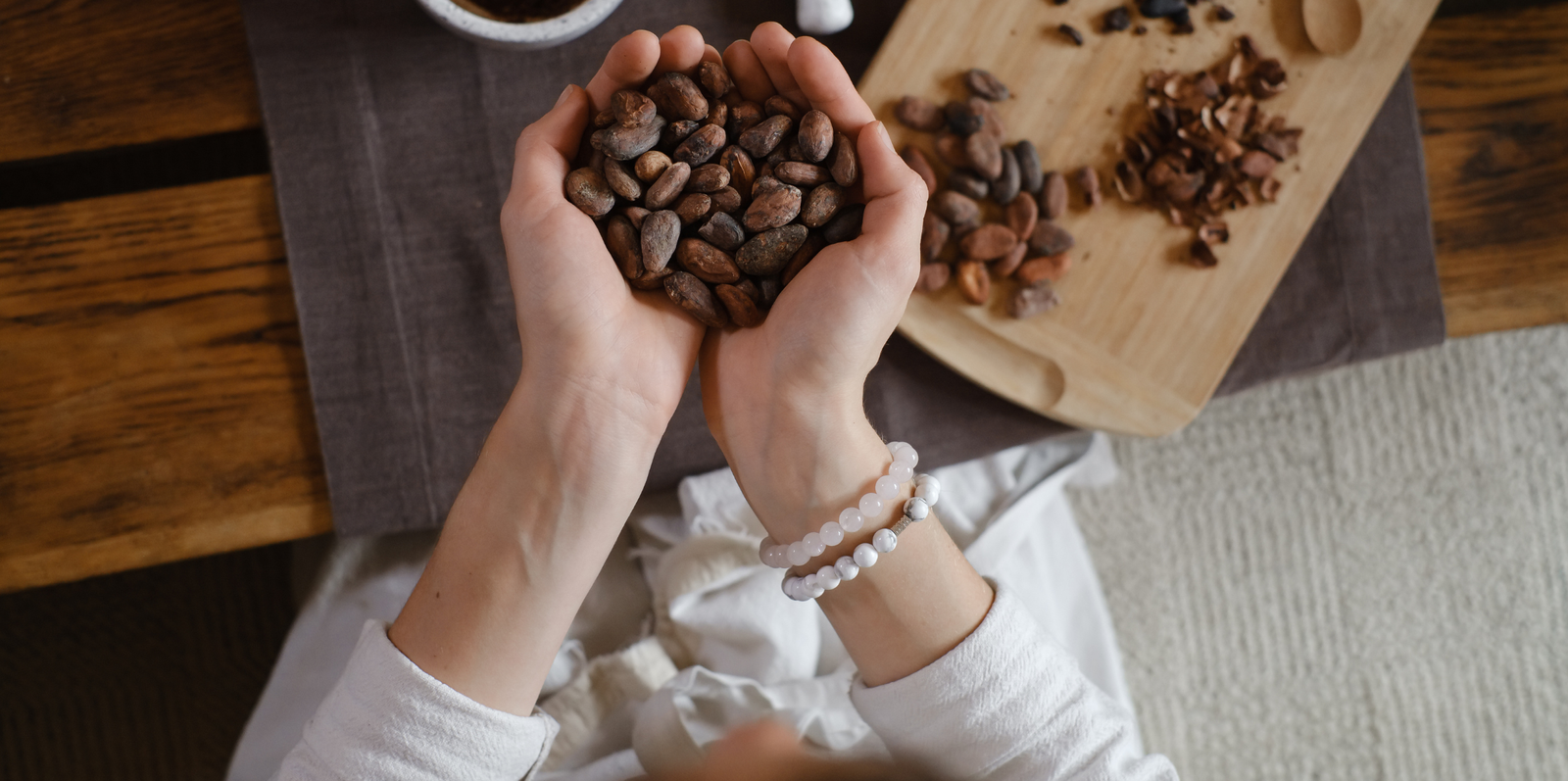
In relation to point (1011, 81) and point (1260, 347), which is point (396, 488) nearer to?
point (1011, 81)

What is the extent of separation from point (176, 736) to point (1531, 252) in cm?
165

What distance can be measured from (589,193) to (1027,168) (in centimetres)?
41

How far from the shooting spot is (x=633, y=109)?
0.61 metres

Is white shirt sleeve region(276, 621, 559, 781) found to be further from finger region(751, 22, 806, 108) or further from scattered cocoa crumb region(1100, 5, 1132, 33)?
scattered cocoa crumb region(1100, 5, 1132, 33)

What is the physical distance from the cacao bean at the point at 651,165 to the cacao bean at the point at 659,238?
3cm

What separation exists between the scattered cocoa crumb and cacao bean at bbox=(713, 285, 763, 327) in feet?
1.53

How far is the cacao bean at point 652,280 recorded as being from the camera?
0.63 m

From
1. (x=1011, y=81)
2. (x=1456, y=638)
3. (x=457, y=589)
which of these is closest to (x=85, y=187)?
(x=457, y=589)

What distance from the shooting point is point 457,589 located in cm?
63

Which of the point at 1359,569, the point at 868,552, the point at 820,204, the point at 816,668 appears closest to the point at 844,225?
the point at 820,204

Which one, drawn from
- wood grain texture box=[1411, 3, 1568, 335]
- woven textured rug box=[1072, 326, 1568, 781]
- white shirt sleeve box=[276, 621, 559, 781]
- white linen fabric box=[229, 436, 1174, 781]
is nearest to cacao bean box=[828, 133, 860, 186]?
white linen fabric box=[229, 436, 1174, 781]

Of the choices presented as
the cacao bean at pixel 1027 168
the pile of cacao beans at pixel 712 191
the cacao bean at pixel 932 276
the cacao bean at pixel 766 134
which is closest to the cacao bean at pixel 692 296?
the pile of cacao beans at pixel 712 191

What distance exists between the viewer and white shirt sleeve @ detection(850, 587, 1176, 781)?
2.11 ft

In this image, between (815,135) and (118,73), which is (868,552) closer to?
(815,135)
